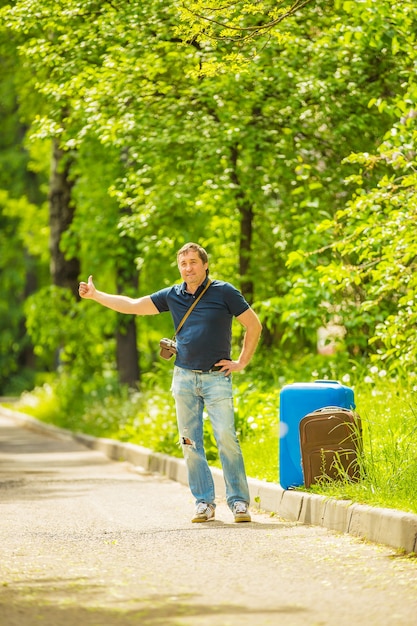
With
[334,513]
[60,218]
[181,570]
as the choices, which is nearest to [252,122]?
[334,513]

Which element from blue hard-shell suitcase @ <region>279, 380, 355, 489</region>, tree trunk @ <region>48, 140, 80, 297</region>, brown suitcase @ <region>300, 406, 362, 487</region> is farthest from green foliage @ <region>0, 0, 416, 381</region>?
tree trunk @ <region>48, 140, 80, 297</region>

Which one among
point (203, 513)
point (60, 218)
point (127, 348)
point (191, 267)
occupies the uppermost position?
point (60, 218)

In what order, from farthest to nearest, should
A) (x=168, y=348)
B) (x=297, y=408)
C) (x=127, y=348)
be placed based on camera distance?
(x=127, y=348)
(x=297, y=408)
(x=168, y=348)

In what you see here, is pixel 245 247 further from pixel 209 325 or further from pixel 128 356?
pixel 209 325

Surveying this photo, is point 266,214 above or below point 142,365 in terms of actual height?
above

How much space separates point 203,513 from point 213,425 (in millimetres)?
680

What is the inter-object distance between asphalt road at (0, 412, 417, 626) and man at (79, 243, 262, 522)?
34cm

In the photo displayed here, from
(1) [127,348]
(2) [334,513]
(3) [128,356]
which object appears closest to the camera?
(2) [334,513]

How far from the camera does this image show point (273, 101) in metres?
16.7

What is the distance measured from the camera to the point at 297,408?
10164 mm

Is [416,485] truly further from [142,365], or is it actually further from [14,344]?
[14,344]

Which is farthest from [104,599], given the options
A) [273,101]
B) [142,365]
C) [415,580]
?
[142,365]

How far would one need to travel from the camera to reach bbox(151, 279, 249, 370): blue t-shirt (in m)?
9.53

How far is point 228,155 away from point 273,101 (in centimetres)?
95
